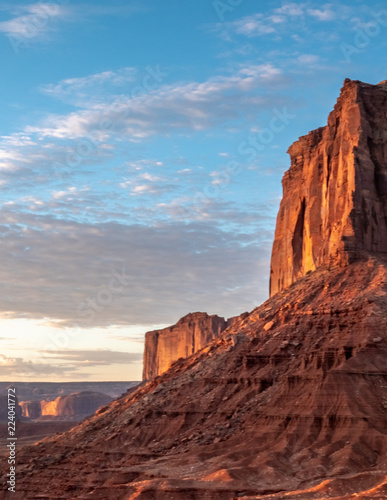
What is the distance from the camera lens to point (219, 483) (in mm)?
56312

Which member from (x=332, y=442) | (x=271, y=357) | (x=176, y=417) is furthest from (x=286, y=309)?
(x=332, y=442)

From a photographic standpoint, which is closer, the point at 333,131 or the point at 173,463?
the point at 173,463

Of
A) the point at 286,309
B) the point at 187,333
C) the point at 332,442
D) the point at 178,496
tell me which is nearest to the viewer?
the point at 178,496

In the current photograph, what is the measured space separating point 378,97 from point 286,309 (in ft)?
87.3

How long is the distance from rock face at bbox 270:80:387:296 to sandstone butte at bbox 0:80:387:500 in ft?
0.53

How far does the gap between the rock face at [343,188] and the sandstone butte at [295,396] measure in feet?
0.53

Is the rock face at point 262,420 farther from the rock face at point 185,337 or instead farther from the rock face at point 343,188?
the rock face at point 185,337

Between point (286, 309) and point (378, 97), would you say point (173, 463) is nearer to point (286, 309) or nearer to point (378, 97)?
point (286, 309)

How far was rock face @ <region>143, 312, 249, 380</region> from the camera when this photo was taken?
176 meters

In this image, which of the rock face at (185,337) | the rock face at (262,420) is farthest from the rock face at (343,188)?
the rock face at (185,337)

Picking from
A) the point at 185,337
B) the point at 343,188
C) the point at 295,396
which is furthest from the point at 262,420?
the point at 185,337

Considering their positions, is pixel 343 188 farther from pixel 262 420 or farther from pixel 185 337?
pixel 185 337

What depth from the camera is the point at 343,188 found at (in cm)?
8825

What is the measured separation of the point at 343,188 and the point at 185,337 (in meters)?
102
